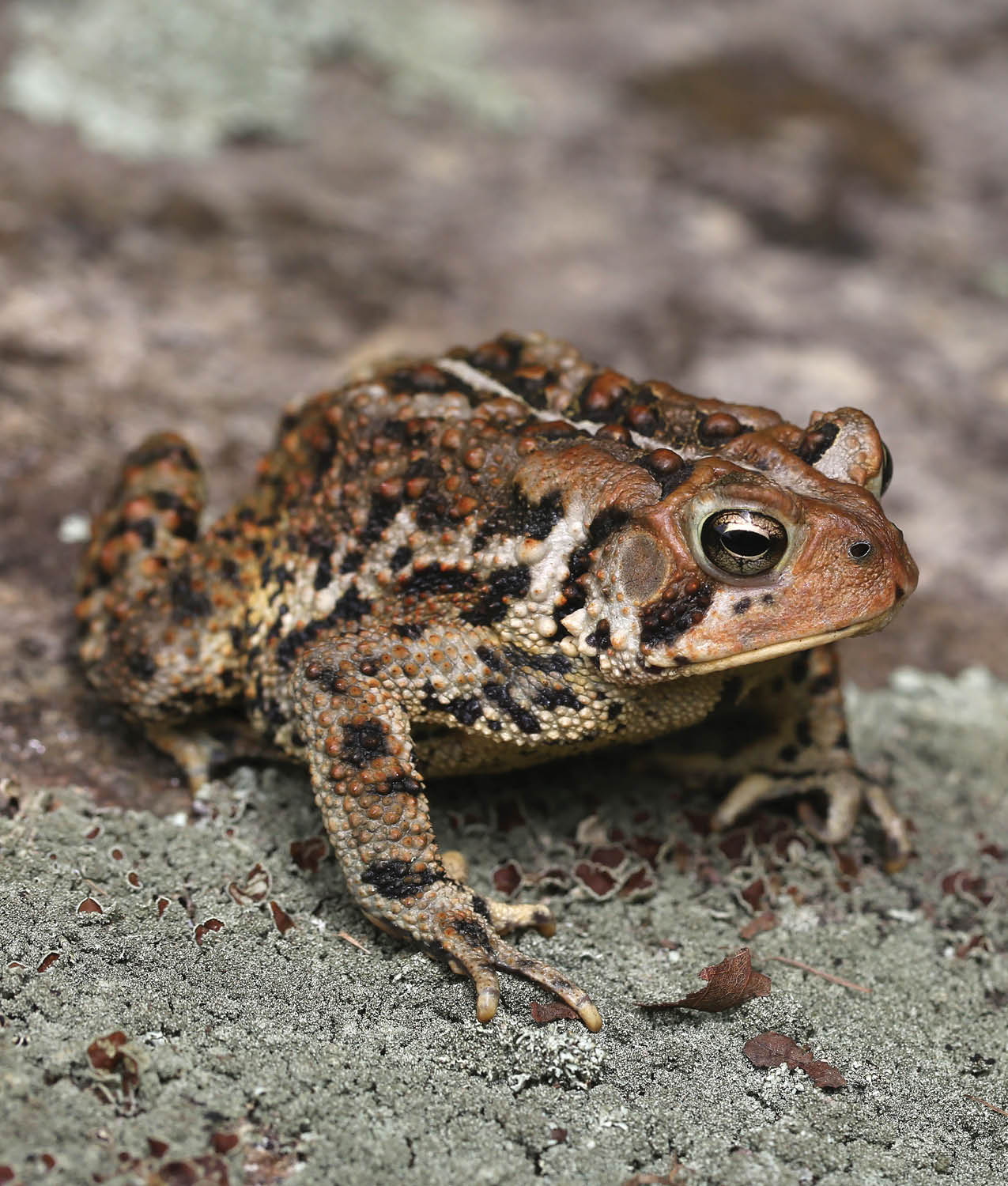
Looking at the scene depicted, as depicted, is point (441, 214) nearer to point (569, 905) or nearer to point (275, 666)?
point (275, 666)

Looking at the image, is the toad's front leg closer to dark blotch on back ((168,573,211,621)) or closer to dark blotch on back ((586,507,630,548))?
dark blotch on back ((168,573,211,621))

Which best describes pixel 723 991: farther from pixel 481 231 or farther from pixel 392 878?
pixel 481 231

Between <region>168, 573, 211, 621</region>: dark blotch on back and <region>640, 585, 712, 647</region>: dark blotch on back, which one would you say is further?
<region>168, 573, 211, 621</region>: dark blotch on back

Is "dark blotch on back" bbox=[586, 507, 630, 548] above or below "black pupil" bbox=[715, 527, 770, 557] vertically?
below

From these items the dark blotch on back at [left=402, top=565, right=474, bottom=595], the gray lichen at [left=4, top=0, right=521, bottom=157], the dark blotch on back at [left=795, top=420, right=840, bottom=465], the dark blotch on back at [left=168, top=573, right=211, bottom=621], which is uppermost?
the gray lichen at [left=4, top=0, right=521, bottom=157]

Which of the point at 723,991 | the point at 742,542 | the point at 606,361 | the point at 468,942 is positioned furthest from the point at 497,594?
the point at 606,361

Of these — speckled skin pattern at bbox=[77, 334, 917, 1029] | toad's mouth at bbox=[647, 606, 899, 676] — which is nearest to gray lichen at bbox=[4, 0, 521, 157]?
speckled skin pattern at bbox=[77, 334, 917, 1029]
